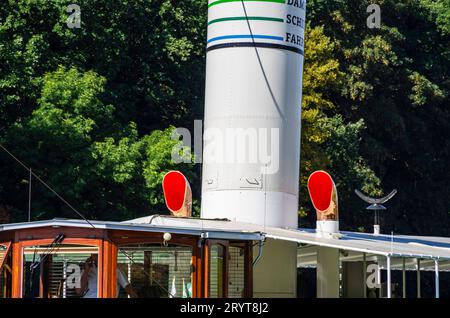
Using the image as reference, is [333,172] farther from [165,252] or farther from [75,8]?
[165,252]

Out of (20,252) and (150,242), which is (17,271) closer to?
(20,252)

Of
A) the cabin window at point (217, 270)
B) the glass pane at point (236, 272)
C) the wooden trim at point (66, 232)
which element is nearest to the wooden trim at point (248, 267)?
the glass pane at point (236, 272)

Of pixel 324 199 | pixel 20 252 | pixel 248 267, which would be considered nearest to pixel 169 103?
pixel 324 199

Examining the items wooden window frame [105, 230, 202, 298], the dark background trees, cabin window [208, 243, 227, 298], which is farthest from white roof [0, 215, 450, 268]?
the dark background trees

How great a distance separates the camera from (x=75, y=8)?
47250 mm

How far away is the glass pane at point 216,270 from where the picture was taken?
21891 millimetres

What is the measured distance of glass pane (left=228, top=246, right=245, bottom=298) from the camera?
23.0 metres

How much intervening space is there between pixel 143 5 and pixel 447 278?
80.9 feet

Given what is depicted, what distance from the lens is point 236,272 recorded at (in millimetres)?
23281

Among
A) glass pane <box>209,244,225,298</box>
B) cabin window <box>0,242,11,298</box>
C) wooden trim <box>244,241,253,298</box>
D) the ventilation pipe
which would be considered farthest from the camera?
the ventilation pipe

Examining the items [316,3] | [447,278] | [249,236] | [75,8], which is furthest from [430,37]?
[249,236]

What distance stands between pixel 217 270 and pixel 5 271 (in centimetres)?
380

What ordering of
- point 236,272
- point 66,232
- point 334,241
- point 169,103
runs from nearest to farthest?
point 66,232, point 236,272, point 334,241, point 169,103

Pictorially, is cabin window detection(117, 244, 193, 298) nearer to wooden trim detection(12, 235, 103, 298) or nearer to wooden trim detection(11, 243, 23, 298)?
wooden trim detection(12, 235, 103, 298)
